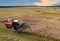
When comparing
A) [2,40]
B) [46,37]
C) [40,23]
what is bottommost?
[40,23]

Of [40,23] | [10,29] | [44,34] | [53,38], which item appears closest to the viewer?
[53,38]

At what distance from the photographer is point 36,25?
34.4m

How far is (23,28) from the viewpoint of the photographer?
31094 mm

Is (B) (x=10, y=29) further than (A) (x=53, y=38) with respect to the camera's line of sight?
Yes

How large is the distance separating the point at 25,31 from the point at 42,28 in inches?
109

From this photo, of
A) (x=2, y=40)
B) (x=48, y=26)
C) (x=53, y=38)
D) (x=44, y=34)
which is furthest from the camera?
(x=48, y=26)

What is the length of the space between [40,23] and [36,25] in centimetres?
138

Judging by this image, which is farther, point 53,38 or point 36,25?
point 36,25

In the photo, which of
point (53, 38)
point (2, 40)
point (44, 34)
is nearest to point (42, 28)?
point (44, 34)

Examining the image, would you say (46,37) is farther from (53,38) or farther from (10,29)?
(10,29)

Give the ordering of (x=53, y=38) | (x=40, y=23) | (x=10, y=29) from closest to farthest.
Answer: (x=53, y=38) → (x=10, y=29) → (x=40, y=23)

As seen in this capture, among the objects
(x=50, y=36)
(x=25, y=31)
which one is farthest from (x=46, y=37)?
(x=25, y=31)

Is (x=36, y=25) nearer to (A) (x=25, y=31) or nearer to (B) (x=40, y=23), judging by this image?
(B) (x=40, y=23)

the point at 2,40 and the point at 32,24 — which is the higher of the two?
the point at 2,40
